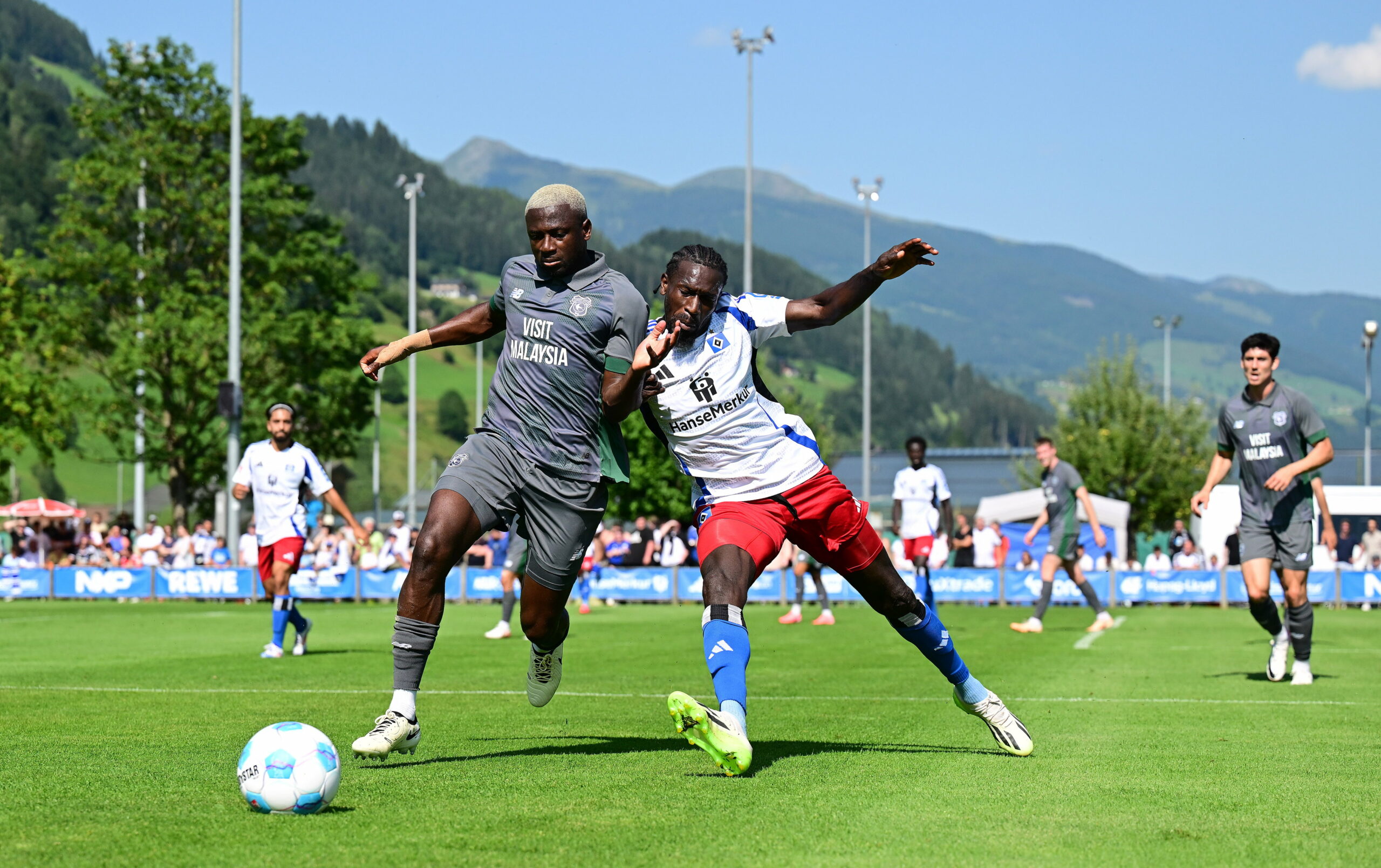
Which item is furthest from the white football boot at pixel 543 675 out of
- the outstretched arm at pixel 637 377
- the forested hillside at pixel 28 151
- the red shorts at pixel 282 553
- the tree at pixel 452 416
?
the tree at pixel 452 416

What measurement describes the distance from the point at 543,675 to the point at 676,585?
890 inches

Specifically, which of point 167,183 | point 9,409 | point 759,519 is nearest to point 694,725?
point 759,519

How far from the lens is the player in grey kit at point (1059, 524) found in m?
18.2

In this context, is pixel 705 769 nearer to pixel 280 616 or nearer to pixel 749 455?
pixel 749 455

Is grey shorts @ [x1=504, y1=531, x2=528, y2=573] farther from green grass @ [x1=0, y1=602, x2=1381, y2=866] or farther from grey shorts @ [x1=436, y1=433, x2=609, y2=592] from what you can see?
grey shorts @ [x1=436, y1=433, x2=609, y2=592]

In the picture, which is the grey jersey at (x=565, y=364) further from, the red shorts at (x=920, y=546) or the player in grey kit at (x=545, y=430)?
the red shorts at (x=920, y=546)

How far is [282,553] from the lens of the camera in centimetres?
1341

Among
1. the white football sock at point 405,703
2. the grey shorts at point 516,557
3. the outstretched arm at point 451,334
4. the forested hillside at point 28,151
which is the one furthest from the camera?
the forested hillside at point 28,151

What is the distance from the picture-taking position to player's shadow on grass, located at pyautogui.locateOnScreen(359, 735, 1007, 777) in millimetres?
6570

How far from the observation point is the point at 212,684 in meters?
10.7

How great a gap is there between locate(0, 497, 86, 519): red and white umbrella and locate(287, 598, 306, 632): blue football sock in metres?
34.3

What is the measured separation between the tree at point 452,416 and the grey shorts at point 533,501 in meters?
131

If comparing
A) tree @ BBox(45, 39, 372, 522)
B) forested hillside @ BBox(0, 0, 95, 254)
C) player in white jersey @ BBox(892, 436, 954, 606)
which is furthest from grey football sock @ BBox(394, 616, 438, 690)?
forested hillside @ BBox(0, 0, 95, 254)

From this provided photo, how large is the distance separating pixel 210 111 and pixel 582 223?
41.3 m
